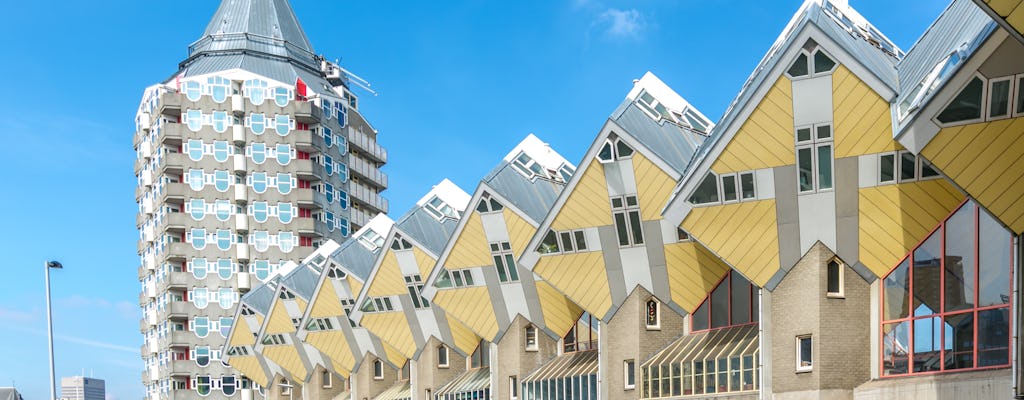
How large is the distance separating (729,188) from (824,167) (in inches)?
151

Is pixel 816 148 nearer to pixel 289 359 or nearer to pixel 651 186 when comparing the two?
pixel 651 186

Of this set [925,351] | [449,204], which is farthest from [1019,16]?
[449,204]

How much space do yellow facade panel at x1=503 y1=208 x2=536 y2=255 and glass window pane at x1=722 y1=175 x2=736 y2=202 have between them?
1724 centimetres

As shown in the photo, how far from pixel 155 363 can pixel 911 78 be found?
99.0 meters

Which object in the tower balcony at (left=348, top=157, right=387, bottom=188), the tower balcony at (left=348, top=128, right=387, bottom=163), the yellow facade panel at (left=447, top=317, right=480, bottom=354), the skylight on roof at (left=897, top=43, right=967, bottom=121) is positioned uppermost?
the tower balcony at (left=348, top=128, right=387, bottom=163)

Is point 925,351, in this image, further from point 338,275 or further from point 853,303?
point 338,275

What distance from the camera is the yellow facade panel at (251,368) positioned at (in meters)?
96.1

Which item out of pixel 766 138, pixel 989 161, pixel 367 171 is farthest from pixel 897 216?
pixel 367 171

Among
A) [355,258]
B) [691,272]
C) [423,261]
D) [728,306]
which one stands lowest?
[728,306]

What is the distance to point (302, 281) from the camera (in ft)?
283

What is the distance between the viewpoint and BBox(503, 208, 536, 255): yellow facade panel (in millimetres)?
58688

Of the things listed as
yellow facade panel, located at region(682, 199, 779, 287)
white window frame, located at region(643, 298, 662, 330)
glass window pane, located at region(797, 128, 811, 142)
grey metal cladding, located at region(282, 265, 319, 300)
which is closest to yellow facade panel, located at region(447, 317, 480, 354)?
white window frame, located at region(643, 298, 662, 330)

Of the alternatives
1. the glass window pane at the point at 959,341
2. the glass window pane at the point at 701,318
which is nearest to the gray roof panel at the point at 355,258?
the glass window pane at the point at 701,318

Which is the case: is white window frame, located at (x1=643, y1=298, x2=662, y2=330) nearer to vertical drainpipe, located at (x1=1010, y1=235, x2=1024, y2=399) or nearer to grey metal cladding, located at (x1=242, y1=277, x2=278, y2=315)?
vertical drainpipe, located at (x1=1010, y1=235, x2=1024, y2=399)
